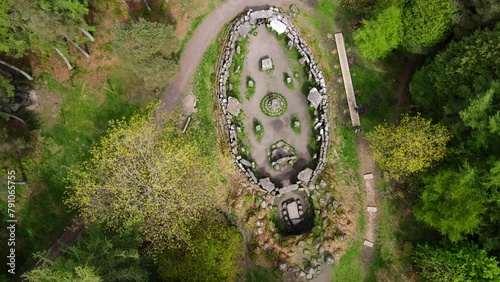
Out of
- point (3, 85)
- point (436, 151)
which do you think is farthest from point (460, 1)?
point (3, 85)

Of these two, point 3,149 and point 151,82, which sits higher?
point 151,82

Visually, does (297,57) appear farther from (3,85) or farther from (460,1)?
(3,85)

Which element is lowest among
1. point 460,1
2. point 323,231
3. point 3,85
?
point 323,231

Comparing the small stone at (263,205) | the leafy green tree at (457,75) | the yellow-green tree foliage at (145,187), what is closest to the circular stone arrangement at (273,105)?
the small stone at (263,205)

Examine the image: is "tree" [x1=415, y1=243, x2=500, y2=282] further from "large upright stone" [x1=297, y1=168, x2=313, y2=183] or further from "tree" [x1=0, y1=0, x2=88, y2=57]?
"tree" [x1=0, y1=0, x2=88, y2=57]

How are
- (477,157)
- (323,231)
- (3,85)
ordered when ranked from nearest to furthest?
(477,157) → (3,85) → (323,231)

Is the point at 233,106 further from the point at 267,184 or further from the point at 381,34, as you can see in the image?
the point at 381,34

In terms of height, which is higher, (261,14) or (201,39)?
(261,14)

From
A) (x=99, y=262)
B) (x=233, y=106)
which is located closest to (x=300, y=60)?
(x=233, y=106)
